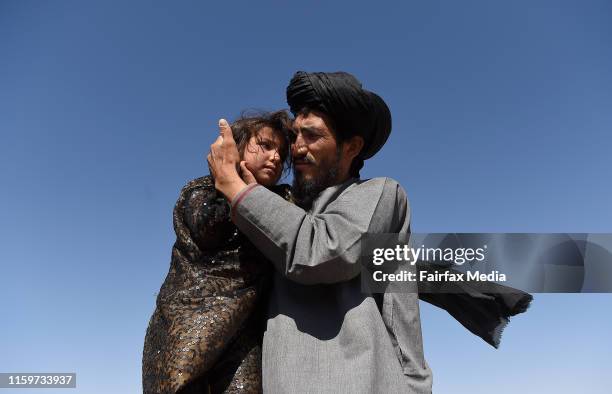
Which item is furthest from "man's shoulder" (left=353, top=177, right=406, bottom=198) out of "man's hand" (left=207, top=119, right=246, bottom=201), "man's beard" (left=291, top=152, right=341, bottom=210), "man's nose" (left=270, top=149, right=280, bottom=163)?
"man's hand" (left=207, top=119, right=246, bottom=201)

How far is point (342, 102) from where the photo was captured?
9.96 ft

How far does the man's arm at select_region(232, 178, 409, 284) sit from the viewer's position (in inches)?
Result: 98.2

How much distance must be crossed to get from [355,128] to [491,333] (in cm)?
138

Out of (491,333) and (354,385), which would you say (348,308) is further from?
(491,333)

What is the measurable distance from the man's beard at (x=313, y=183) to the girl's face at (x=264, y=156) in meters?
0.13

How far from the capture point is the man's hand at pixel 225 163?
105 inches

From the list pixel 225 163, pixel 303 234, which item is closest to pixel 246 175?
pixel 225 163

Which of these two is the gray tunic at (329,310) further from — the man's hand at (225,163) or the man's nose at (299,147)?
the man's nose at (299,147)

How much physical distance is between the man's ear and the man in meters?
0.10

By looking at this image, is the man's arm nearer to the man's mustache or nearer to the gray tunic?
the gray tunic

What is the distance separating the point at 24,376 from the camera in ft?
19.4

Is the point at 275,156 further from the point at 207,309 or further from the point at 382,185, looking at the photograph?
the point at 207,309

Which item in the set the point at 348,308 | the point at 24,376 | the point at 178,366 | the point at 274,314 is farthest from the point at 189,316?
the point at 24,376

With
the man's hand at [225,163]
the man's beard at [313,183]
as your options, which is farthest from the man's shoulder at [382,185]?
the man's hand at [225,163]
